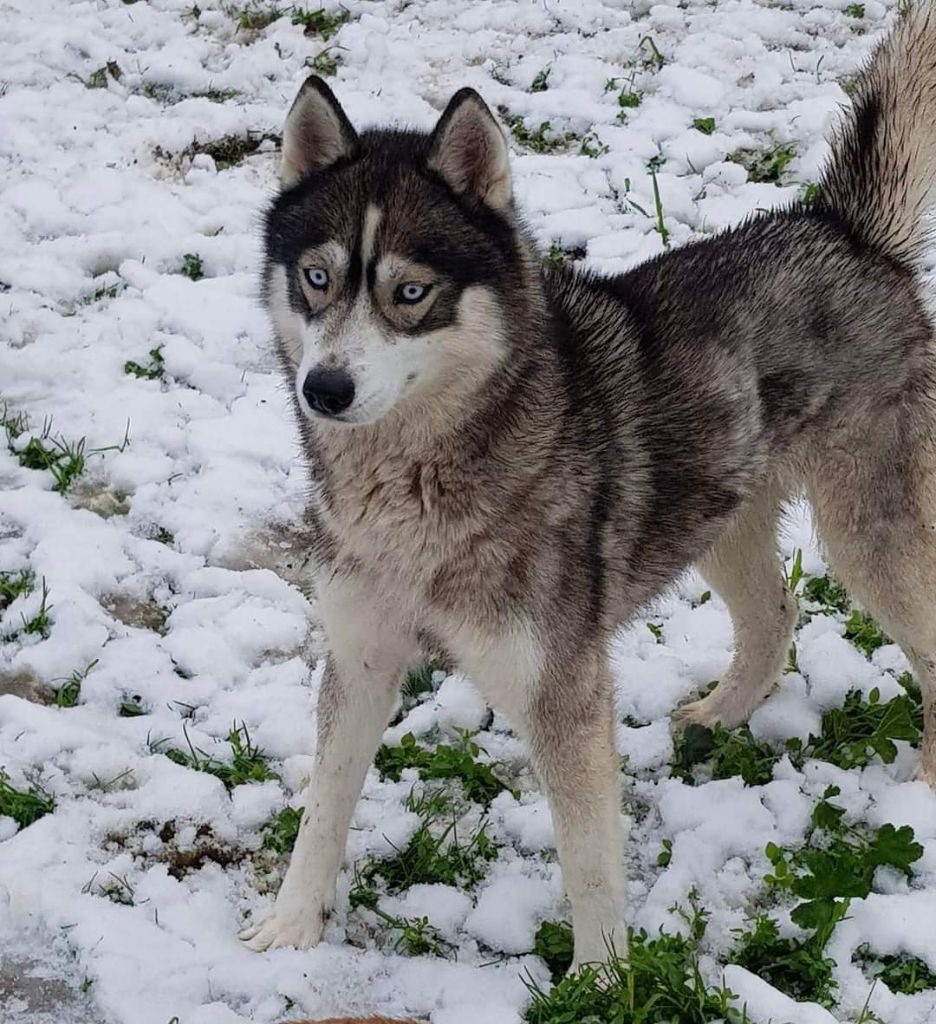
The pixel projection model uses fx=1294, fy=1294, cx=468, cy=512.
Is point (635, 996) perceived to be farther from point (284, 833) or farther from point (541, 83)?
point (541, 83)

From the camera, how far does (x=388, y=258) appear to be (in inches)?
115

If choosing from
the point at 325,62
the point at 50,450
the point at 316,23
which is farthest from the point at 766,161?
the point at 50,450

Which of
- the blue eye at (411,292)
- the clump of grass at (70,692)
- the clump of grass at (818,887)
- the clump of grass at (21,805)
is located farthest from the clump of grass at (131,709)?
Result: the clump of grass at (818,887)

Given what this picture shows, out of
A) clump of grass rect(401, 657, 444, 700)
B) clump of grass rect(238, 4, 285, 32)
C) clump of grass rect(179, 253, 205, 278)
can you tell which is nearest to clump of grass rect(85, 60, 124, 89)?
clump of grass rect(238, 4, 285, 32)

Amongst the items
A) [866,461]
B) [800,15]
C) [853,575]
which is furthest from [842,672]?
[800,15]

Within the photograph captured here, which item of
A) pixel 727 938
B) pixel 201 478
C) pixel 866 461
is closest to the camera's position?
pixel 727 938

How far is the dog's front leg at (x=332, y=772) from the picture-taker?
3355 millimetres

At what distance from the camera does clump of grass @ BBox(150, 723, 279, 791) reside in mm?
3881

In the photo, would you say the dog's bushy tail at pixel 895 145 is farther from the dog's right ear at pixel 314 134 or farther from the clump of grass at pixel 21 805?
the clump of grass at pixel 21 805

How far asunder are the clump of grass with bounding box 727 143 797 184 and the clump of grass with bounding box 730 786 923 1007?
12.6ft

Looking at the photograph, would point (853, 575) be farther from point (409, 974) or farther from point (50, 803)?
point (50, 803)

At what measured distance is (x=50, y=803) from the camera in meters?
3.66

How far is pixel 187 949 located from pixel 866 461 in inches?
91.3

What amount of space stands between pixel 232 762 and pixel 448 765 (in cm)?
65
